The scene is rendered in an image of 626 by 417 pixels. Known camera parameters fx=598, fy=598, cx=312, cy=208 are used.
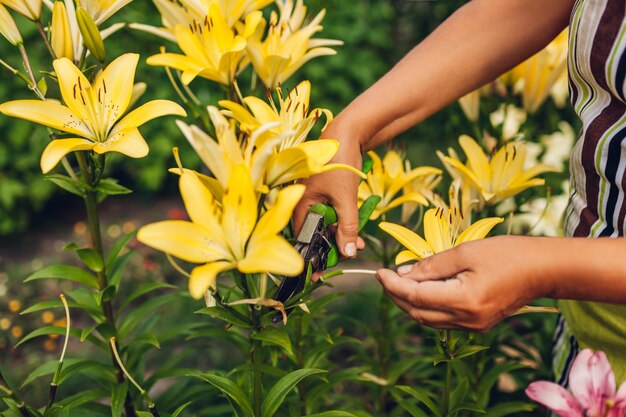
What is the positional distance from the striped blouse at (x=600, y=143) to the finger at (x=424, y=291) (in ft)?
1.02

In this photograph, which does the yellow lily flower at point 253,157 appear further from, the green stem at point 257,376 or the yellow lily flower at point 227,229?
the green stem at point 257,376

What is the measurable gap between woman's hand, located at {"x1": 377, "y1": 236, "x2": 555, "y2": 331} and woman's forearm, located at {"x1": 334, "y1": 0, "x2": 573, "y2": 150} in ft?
1.06

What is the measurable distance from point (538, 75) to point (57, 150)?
1.06 meters

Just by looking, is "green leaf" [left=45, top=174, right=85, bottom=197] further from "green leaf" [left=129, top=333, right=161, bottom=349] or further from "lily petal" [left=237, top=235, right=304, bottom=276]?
"lily petal" [left=237, top=235, right=304, bottom=276]

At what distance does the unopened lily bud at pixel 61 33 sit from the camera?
928 mm

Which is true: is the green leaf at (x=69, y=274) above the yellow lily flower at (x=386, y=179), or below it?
below

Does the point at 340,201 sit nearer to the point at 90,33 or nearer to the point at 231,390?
the point at 231,390

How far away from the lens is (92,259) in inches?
42.8

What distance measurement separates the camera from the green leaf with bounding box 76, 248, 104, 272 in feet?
3.53

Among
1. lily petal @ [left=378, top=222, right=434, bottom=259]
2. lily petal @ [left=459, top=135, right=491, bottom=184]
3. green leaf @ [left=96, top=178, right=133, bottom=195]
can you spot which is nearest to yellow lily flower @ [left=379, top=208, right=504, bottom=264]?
lily petal @ [left=378, top=222, right=434, bottom=259]

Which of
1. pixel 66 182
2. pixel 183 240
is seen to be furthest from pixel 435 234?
pixel 66 182

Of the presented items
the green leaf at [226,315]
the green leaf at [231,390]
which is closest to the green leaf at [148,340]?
the green leaf at [231,390]

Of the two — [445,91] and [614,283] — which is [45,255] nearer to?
[445,91]

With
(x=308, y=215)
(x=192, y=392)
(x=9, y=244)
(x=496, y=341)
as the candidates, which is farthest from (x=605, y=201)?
(x=9, y=244)
